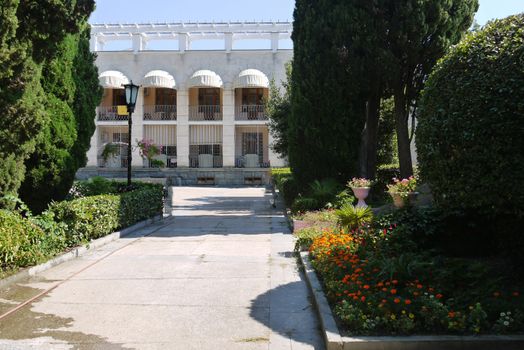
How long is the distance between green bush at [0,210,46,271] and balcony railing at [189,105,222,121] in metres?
30.6

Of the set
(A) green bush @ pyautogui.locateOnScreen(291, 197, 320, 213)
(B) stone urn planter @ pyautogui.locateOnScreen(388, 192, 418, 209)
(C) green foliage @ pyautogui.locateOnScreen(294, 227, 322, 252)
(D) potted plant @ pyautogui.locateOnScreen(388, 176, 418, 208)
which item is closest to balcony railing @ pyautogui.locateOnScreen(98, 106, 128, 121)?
(A) green bush @ pyautogui.locateOnScreen(291, 197, 320, 213)

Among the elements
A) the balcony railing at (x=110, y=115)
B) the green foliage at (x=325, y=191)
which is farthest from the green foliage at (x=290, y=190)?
the balcony railing at (x=110, y=115)

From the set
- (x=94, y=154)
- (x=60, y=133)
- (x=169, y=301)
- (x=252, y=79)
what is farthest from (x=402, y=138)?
(x=94, y=154)

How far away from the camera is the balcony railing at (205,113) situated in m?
37.8

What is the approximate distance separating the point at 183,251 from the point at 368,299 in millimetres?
5300

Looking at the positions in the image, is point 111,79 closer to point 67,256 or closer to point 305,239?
point 67,256

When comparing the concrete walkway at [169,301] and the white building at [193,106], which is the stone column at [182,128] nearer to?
the white building at [193,106]

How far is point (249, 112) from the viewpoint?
3778 cm

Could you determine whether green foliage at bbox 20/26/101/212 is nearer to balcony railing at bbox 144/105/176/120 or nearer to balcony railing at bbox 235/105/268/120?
balcony railing at bbox 235/105/268/120

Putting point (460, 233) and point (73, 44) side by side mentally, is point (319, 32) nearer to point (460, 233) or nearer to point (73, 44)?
point (73, 44)

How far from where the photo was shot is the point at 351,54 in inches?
543

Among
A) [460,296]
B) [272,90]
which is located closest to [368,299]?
[460,296]

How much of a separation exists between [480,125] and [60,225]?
→ 661cm

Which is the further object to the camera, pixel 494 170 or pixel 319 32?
pixel 319 32
